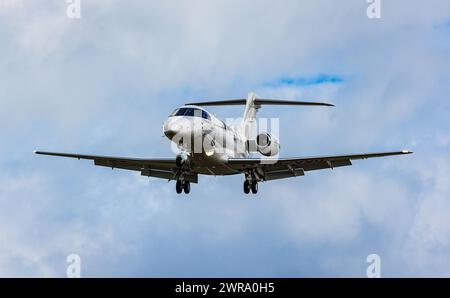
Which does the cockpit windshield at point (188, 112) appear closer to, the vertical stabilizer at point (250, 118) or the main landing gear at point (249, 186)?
the main landing gear at point (249, 186)

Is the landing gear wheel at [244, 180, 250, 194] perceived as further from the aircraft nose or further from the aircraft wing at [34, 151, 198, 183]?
the aircraft nose

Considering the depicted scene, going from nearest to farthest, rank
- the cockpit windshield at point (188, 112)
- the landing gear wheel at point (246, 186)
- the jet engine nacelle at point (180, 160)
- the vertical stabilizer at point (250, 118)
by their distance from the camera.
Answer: the jet engine nacelle at point (180, 160) → the cockpit windshield at point (188, 112) → the landing gear wheel at point (246, 186) → the vertical stabilizer at point (250, 118)

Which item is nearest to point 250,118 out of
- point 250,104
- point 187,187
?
point 250,104

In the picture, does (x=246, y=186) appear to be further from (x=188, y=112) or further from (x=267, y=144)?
(x=188, y=112)

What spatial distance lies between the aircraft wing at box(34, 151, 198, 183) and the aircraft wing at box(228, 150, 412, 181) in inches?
123

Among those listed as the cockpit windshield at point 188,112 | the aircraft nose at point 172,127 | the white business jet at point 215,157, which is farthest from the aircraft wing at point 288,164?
the aircraft nose at point 172,127

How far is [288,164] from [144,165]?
7.51m

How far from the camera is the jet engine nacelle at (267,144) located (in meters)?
50.0

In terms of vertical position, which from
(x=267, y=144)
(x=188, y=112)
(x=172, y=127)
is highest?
(x=267, y=144)

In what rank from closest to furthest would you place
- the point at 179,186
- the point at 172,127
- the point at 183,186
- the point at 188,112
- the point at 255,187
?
the point at 172,127
the point at 188,112
the point at 179,186
the point at 183,186
the point at 255,187

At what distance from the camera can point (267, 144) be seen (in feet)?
165

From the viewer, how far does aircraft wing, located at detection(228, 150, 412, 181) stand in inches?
1801
